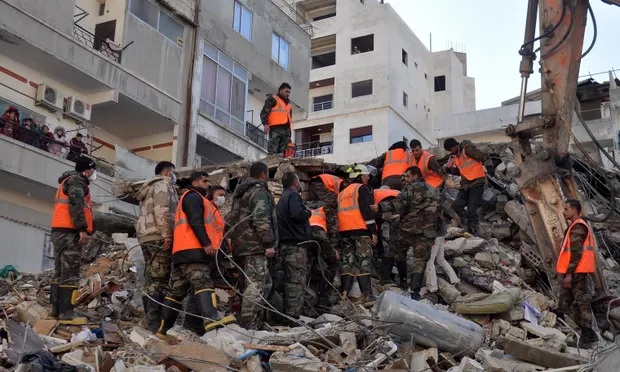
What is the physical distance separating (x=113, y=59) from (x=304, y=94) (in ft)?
31.5

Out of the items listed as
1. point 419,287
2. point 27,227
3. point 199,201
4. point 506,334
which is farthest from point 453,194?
point 27,227

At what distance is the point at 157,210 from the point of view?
8164 mm

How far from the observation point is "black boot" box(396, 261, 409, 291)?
10.1 m

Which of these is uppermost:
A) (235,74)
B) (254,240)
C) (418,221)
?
(235,74)

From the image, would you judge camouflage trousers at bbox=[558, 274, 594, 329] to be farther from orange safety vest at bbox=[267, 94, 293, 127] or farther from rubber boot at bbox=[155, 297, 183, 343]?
orange safety vest at bbox=[267, 94, 293, 127]

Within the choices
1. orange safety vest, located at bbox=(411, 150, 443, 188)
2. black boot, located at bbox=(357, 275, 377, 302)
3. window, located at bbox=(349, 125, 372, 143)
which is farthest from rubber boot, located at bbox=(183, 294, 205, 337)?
window, located at bbox=(349, 125, 372, 143)

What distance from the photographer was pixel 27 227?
17.2 m

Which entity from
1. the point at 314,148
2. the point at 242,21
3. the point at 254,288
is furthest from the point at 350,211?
the point at 314,148

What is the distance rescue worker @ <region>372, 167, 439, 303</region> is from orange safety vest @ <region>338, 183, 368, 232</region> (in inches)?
16.2

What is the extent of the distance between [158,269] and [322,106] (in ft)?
116

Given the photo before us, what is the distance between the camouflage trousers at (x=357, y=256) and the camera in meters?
9.25

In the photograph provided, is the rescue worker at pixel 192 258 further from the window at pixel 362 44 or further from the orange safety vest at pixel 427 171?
the window at pixel 362 44

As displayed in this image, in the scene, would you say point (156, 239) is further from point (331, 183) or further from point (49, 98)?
point (49, 98)

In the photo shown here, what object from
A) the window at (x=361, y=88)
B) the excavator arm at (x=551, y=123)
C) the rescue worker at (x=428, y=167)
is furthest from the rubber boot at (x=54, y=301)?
the window at (x=361, y=88)
